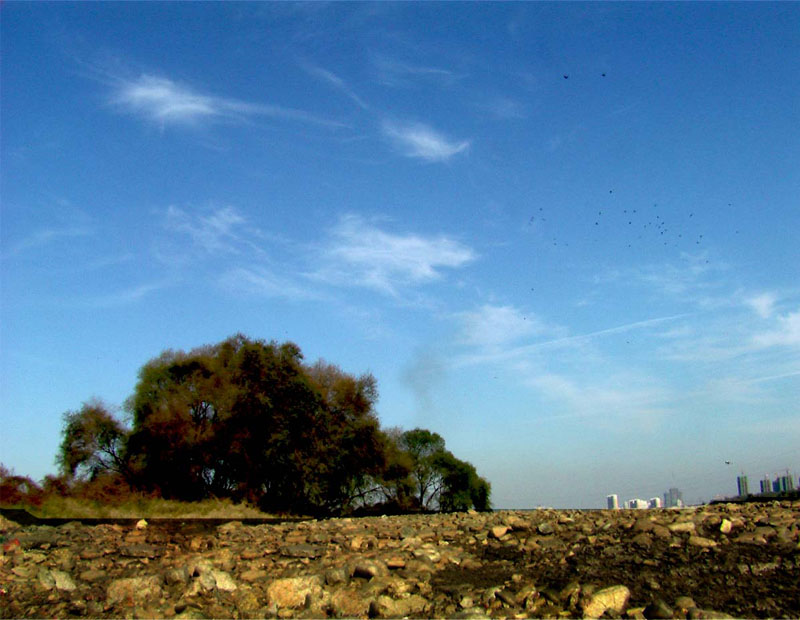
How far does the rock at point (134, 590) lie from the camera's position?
22.1 ft

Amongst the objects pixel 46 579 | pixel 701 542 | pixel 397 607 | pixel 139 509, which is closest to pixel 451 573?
pixel 397 607

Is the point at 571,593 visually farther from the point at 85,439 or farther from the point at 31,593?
the point at 85,439

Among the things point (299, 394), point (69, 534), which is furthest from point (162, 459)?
point (69, 534)

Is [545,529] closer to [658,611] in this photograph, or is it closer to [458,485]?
[658,611]

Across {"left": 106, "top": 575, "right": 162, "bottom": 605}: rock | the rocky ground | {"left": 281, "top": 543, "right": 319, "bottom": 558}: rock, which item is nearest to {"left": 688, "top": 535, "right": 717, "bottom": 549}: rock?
the rocky ground

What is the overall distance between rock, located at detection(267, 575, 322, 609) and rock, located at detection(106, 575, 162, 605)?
1.20 m

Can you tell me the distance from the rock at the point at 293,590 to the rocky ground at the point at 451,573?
13 mm

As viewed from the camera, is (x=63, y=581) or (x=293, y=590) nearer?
(x=293, y=590)

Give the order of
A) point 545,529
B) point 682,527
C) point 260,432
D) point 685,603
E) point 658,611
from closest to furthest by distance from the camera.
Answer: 1. point 658,611
2. point 685,603
3. point 682,527
4. point 545,529
5. point 260,432

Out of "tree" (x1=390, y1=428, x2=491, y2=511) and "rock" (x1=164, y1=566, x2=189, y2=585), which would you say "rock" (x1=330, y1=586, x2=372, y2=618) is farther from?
"tree" (x1=390, y1=428, x2=491, y2=511)

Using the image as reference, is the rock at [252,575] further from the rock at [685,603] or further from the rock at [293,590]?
the rock at [685,603]

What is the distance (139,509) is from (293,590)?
77.8 ft

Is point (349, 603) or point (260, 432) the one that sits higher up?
point (260, 432)

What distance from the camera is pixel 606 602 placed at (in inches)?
221
